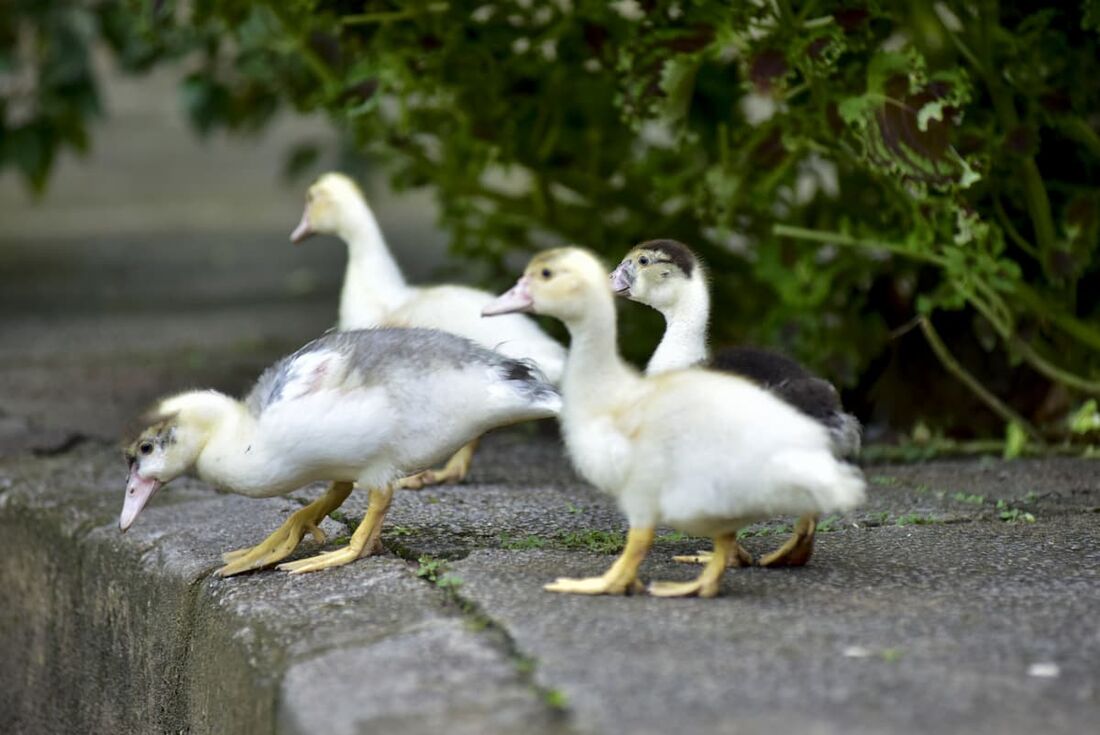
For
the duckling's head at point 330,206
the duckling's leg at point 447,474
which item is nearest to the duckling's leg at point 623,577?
the duckling's leg at point 447,474

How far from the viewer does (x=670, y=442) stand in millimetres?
2680

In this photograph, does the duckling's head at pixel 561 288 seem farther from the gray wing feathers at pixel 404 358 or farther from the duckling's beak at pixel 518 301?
the gray wing feathers at pixel 404 358

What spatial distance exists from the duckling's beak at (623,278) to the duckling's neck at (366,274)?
105cm

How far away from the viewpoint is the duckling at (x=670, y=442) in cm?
262

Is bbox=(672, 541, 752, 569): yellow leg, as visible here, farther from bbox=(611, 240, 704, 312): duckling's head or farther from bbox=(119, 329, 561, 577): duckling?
bbox=(611, 240, 704, 312): duckling's head

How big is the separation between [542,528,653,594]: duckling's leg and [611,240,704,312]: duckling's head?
0.98 m

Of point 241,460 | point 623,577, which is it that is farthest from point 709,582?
point 241,460

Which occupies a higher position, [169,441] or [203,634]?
[169,441]

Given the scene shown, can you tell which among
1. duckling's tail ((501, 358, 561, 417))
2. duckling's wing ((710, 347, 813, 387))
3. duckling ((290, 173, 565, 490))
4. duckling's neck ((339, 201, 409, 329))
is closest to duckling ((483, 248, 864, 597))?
duckling's wing ((710, 347, 813, 387))

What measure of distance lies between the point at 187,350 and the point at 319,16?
7.96 feet

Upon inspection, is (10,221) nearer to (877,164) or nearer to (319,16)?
(319,16)

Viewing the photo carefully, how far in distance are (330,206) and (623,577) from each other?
7.85 ft

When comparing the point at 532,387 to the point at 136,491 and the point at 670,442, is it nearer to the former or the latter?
the point at 670,442

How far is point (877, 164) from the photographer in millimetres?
3914
